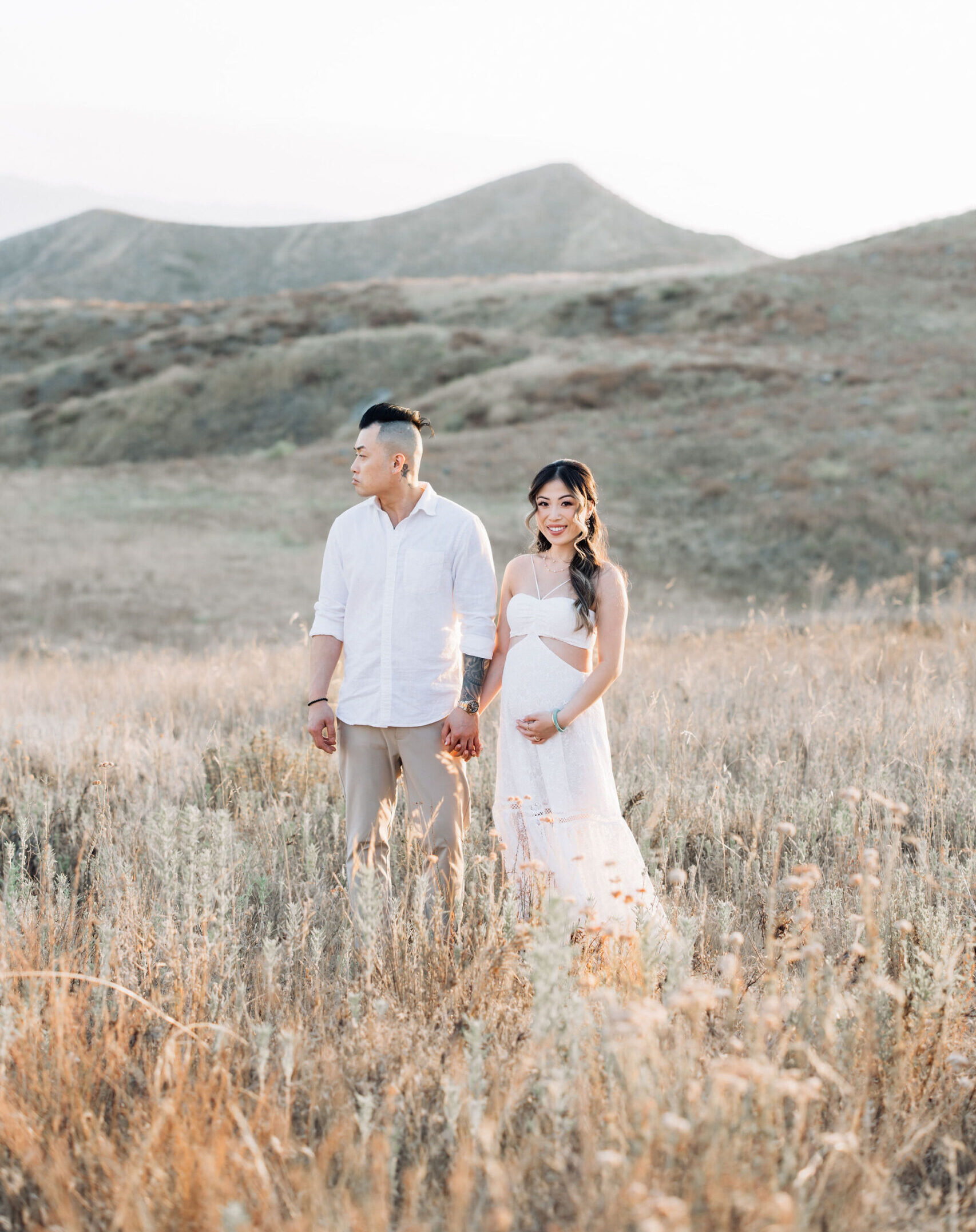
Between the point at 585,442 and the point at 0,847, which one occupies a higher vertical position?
the point at 585,442

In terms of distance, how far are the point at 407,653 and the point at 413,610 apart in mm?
168

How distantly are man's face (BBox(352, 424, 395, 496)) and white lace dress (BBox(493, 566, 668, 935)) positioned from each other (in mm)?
723

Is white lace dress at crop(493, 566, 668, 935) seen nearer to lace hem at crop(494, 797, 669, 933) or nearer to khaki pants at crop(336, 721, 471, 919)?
lace hem at crop(494, 797, 669, 933)

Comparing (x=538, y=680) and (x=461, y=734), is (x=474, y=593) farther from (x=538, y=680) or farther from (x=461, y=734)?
(x=461, y=734)

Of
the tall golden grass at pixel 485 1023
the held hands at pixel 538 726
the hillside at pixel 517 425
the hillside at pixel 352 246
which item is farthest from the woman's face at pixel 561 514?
the hillside at pixel 352 246

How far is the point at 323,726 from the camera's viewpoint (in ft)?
11.3

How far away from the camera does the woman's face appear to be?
349cm

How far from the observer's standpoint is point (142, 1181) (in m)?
1.74

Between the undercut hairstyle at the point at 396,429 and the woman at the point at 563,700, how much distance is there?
51 cm

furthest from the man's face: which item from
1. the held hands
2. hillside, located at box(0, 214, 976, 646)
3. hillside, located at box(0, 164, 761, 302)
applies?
hillside, located at box(0, 164, 761, 302)

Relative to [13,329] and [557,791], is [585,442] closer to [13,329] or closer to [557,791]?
[557,791]

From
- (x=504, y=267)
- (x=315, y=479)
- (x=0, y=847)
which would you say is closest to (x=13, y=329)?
(x=315, y=479)

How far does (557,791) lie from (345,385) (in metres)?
38.5

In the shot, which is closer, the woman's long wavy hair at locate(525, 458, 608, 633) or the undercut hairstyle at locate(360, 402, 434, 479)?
the undercut hairstyle at locate(360, 402, 434, 479)
